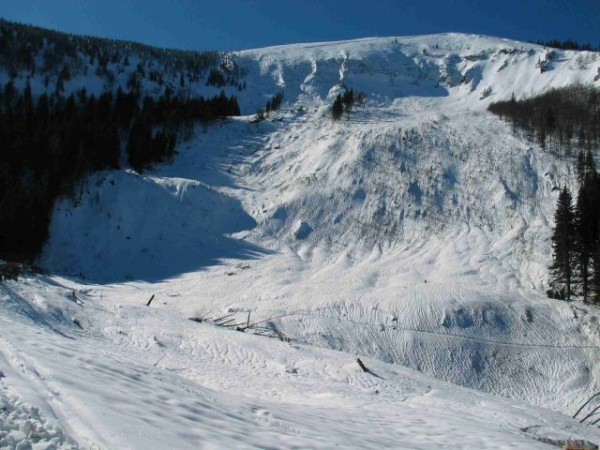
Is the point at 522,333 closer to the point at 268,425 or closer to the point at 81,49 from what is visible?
the point at 268,425

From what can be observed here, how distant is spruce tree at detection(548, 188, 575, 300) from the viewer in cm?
3547

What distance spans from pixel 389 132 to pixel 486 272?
29.9 metres

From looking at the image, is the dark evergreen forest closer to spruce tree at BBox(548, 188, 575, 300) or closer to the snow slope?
spruce tree at BBox(548, 188, 575, 300)

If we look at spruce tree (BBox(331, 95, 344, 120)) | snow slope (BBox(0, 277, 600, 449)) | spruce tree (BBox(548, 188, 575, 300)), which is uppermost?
spruce tree (BBox(331, 95, 344, 120))

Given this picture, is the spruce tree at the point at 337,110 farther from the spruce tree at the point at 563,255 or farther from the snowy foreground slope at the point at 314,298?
the spruce tree at the point at 563,255

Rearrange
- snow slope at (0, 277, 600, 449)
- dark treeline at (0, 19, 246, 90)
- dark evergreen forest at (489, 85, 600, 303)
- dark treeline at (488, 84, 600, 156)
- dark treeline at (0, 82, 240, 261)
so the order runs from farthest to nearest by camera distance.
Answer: dark treeline at (0, 19, 246, 90) → dark treeline at (488, 84, 600, 156) → dark treeline at (0, 82, 240, 261) → dark evergreen forest at (489, 85, 600, 303) → snow slope at (0, 277, 600, 449)

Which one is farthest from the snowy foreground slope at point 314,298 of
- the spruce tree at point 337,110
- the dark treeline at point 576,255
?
the spruce tree at point 337,110

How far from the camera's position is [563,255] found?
35.8 m

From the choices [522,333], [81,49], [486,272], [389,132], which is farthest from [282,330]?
[81,49]

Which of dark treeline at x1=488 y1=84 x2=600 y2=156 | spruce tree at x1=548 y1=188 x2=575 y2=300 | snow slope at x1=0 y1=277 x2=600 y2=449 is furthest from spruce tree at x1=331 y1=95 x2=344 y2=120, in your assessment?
snow slope at x1=0 y1=277 x2=600 y2=449

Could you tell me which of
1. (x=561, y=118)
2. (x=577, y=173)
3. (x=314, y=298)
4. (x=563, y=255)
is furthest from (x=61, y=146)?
(x=561, y=118)

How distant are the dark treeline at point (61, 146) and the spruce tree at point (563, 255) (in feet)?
146

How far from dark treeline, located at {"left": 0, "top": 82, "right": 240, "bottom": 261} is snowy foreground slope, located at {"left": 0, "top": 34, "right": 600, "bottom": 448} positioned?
2.41 metres

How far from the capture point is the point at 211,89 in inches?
4530
